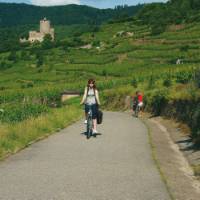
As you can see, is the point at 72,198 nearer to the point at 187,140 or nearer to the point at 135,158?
the point at 135,158

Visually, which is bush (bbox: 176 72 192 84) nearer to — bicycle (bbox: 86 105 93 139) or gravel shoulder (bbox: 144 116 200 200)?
bicycle (bbox: 86 105 93 139)

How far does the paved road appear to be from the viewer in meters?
10.3

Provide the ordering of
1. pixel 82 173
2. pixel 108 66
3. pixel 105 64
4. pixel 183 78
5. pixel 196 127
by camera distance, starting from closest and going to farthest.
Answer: pixel 82 173 < pixel 196 127 < pixel 183 78 < pixel 108 66 < pixel 105 64

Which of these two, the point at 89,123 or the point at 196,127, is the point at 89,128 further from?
the point at 196,127

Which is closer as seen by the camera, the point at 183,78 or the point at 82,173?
the point at 82,173

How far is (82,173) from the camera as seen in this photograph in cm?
1252

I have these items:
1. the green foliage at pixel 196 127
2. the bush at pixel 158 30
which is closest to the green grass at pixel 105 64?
the bush at pixel 158 30

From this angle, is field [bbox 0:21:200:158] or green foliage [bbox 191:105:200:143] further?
field [bbox 0:21:200:158]

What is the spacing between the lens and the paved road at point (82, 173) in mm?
10297

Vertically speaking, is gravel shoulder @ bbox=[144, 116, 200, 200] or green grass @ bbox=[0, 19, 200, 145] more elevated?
gravel shoulder @ bbox=[144, 116, 200, 200]

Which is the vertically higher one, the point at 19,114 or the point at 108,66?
the point at 19,114

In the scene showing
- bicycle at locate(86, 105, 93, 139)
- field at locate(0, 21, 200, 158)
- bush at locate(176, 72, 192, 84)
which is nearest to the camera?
bicycle at locate(86, 105, 93, 139)

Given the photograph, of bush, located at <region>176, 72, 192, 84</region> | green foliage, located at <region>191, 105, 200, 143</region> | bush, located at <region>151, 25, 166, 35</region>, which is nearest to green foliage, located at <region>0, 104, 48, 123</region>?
green foliage, located at <region>191, 105, 200, 143</region>

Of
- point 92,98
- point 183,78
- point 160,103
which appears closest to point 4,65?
point 183,78
